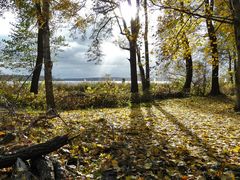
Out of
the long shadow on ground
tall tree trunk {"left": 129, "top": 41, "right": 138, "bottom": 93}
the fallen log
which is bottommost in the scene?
the long shadow on ground

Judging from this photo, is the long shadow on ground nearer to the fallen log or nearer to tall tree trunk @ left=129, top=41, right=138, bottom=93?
the fallen log

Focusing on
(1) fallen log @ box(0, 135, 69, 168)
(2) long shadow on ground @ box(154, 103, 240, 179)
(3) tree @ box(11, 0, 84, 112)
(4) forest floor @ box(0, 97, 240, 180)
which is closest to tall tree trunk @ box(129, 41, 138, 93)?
(3) tree @ box(11, 0, 84, 112)

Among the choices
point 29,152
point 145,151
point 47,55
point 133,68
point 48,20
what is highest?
point 48,20

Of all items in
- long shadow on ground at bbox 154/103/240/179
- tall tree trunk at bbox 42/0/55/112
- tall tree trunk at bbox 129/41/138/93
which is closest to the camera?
long shadow on ground at bbox 154/103/240/179

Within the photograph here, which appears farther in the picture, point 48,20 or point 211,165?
point 48,20

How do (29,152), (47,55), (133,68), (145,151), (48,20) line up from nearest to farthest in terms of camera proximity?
(29,152) → (145,151) → (47,55) → (48,20) → (133,68)

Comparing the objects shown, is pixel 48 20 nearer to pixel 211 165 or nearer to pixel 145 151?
pixel 145 151

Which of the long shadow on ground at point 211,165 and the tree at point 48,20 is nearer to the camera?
the long shadow on ground at point 211,165

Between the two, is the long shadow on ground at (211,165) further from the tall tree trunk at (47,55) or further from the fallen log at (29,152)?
the tall tree trunk at (47,55)

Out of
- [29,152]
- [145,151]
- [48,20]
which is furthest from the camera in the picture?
[48,20]

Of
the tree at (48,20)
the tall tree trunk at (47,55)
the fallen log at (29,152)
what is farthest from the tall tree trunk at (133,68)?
the fallen log at (29,152)

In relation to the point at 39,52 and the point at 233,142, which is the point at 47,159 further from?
the point at 39,52

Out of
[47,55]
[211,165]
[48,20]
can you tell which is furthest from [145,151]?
[48,20]

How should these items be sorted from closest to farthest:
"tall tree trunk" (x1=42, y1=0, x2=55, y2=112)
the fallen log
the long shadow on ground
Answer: the fallen log → the long shadow on ground → "tall tree trunk" (x1=42, y1=0, x2=55, y2=112)
